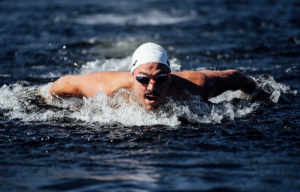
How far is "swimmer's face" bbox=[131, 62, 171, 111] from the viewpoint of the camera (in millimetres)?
6090

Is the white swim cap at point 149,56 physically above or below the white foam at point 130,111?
above

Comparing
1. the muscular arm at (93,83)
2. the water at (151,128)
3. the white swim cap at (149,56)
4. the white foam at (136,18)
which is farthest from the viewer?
the white foam at (136,18)

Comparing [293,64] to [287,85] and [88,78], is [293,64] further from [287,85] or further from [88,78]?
[88,78]

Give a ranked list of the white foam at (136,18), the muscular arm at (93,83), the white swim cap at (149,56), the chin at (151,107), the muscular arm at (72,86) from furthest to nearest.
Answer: the white foam at (136,18) < the muscular arm at (72,86) < the muscular arm at (93,83) < the chin at (151,107) < the white swim cap at (149,56)

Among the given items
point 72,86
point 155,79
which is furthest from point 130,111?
point 72,86

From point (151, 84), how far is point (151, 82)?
3cm

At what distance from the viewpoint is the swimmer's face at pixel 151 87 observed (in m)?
6.09

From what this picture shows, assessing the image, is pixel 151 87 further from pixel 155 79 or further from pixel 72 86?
pixel 72 86

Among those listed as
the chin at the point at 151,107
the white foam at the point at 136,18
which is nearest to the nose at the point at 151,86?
the chin at the point at 151,107

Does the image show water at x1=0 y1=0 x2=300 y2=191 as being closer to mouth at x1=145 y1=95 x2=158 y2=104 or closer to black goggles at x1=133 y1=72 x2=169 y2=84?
mouth at x1=145 y1=95 x2=158 y2=104

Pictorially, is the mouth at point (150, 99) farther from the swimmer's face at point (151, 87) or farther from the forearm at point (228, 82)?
the forearm at point (228, 82)

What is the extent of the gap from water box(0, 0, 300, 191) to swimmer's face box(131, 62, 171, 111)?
336mm

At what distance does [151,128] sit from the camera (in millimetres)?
6230

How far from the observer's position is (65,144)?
5.56 meters
